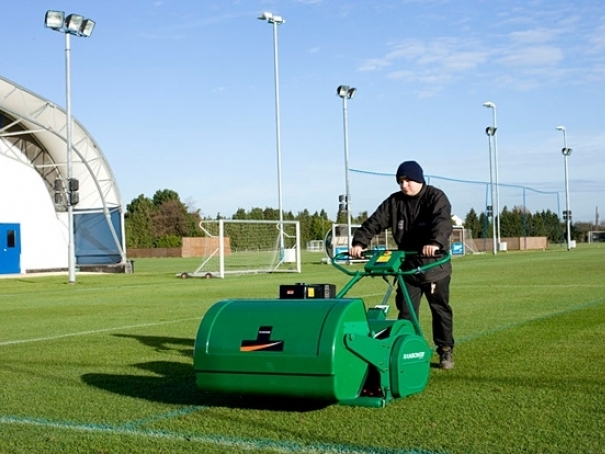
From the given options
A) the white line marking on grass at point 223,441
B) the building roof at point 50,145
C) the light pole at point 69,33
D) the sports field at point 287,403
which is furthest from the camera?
the building roof at point 50,145

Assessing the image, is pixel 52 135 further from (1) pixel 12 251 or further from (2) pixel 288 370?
(2) pixel 288 370

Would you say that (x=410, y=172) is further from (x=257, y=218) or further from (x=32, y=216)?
(x=257, y=218)

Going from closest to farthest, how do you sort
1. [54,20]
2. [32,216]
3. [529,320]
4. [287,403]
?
[287,403], [529,320], [54,20], [32,216]

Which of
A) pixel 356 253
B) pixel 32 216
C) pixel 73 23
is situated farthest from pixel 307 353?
pixel 32 216

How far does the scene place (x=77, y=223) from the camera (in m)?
41.9

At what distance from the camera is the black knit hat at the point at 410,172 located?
728 centimetres

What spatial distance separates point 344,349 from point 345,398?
0.99 feet

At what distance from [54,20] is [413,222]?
23.7 m

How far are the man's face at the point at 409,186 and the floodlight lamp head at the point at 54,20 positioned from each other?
23425 millimetres

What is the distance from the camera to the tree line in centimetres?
7556

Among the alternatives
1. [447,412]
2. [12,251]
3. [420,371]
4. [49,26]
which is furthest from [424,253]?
[12,251]

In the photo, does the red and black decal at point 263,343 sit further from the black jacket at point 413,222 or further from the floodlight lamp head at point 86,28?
the floodlight lamp head at point 86,28

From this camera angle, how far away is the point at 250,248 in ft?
113

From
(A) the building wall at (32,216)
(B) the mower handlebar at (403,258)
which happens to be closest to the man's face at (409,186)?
(B) the mower handlebar at (403,258)
